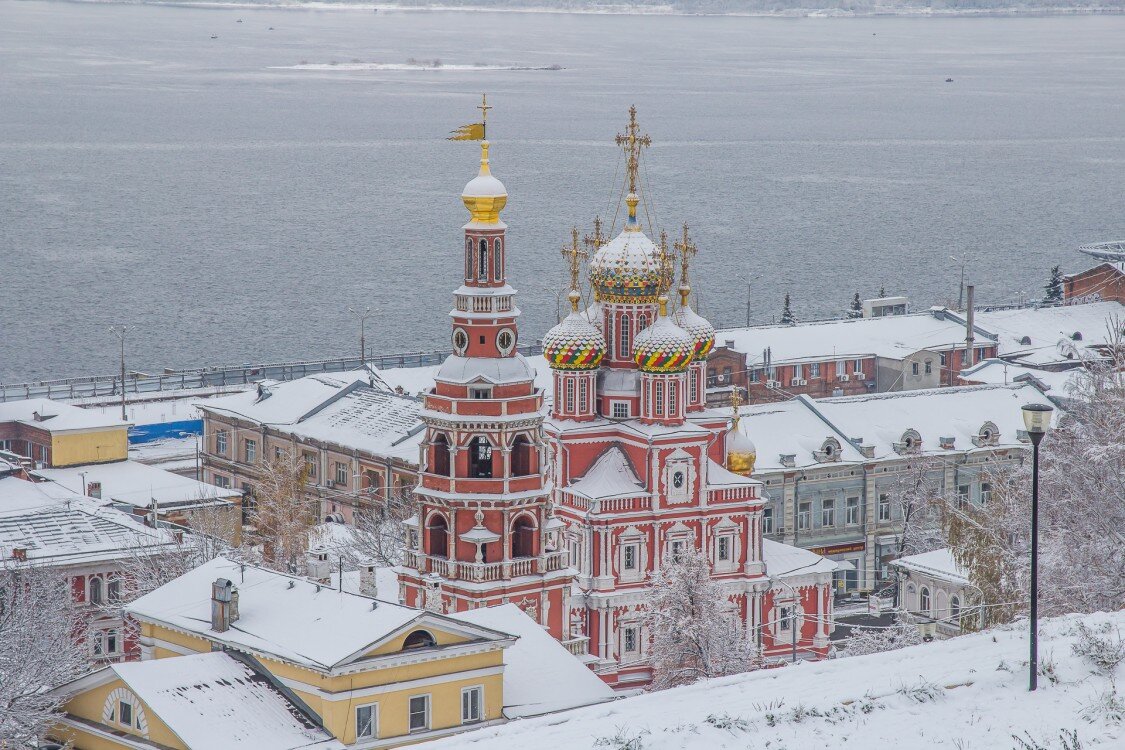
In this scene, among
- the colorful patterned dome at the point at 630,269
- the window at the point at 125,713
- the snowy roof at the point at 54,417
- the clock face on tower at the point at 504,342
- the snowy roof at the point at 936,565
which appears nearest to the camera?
the window at the point at 125,713

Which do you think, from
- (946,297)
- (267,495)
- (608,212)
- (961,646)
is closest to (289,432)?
(267,495)

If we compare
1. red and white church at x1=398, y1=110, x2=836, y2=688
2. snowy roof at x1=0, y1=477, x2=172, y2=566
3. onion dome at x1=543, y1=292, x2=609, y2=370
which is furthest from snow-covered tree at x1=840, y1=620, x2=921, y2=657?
snowy roof at x1=0, y1=477, x2=172, y2=566

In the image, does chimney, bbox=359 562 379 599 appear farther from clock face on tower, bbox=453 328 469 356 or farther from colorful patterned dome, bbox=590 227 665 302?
colorful patterned dome, bbox=590 227 665 302

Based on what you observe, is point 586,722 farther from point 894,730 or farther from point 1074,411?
point 1074,411

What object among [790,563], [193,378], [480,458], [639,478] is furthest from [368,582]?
[193,378]

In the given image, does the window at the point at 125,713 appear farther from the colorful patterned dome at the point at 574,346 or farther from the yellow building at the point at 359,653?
the colorful patterned dome at the point at 574,346

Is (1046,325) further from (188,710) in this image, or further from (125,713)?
(188,710)

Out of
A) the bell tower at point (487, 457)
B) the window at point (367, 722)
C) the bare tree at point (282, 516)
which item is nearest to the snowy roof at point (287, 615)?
the window at point (367, 722)
